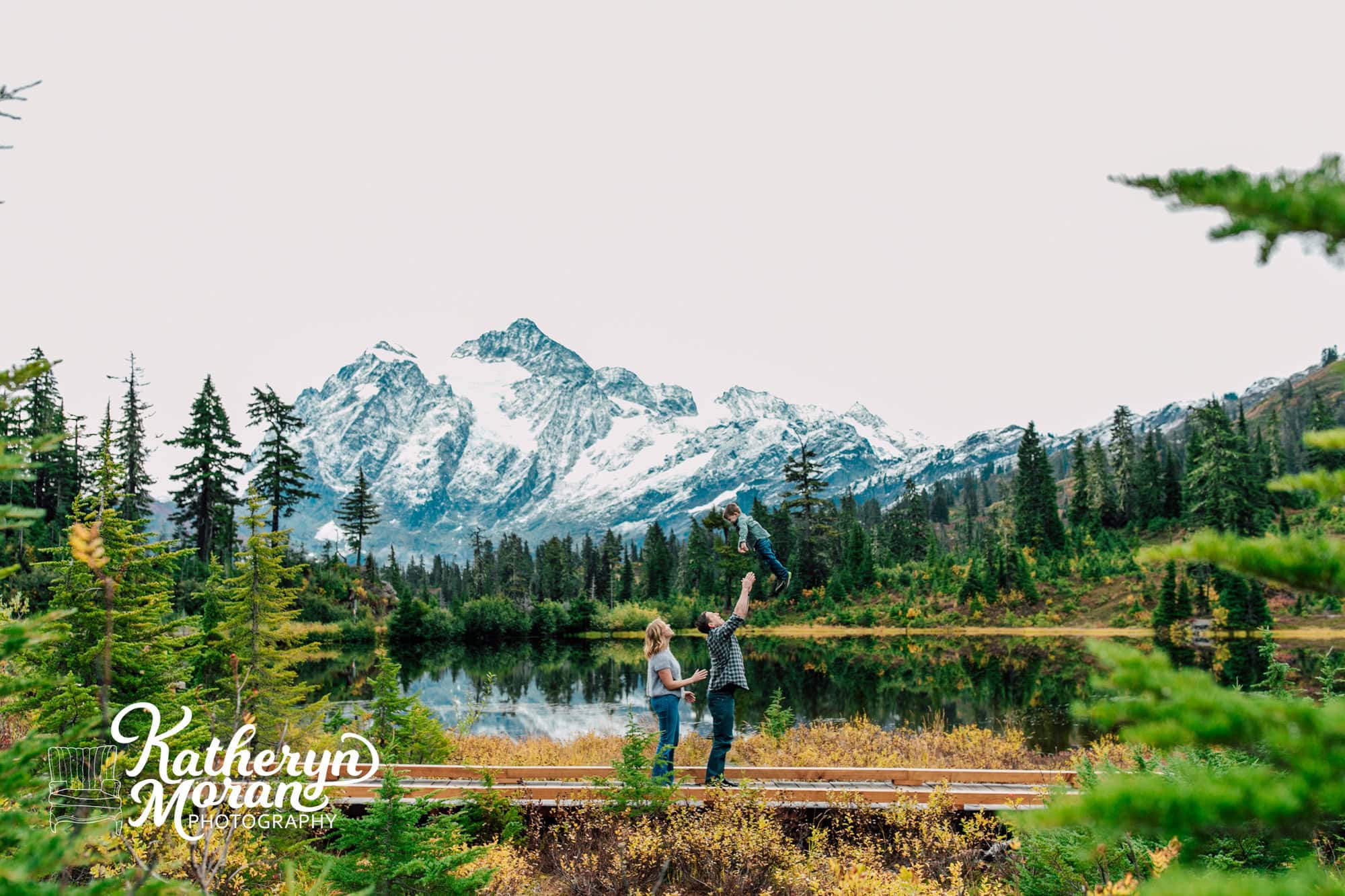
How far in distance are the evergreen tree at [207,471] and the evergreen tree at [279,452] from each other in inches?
78.1

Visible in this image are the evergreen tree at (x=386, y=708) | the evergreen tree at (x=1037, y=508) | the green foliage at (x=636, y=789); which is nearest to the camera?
the green foliage at (x=636, y=789)

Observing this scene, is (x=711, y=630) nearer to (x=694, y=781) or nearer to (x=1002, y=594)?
(x=694, y=781)

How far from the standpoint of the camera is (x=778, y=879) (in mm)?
6742

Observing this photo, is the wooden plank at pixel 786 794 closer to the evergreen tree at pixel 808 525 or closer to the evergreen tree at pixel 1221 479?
the evergreen tree at pixel 1221 479

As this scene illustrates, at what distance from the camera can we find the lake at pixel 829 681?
20.7 m

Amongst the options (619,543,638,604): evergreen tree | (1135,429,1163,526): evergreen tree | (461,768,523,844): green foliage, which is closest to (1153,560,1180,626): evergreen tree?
(1135,429,1163,526): evergreen tree

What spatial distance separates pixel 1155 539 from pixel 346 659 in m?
55.2

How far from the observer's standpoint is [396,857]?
5176 mm

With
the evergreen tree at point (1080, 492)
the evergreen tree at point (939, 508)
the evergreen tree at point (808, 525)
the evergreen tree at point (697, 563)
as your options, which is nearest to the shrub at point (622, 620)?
the evergreen tree at point (697, 563)

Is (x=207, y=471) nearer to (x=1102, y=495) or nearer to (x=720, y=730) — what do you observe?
(x=720, y=730)

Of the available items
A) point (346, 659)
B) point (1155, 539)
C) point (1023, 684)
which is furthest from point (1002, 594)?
point (346, 659)

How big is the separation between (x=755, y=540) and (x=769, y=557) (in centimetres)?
41

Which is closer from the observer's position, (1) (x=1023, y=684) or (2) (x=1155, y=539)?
(1) (x=1023, y=684)

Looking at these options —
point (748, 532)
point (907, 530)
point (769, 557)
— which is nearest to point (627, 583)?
point (907, 530)
